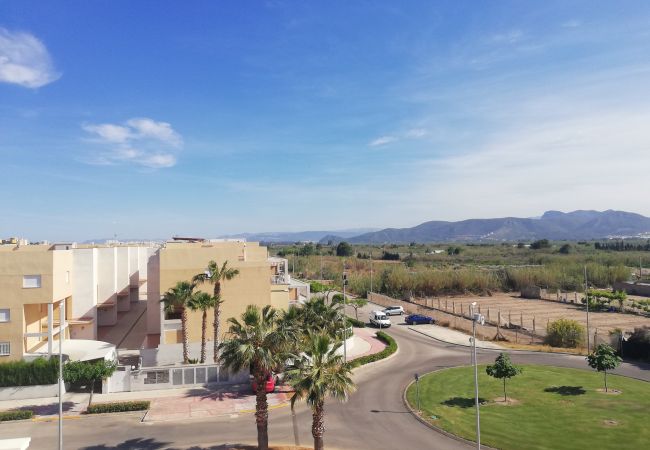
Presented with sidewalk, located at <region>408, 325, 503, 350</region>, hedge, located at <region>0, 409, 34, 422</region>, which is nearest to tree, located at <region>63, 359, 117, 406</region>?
hedge, located at <region>0, 409, 34, 422</region>

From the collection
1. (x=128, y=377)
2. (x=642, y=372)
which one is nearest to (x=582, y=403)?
(x=642, y=372)

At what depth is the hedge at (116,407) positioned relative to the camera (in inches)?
1148

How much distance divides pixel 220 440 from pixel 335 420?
700 cm

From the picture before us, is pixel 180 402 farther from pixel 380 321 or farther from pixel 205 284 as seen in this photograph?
pixel 380 321

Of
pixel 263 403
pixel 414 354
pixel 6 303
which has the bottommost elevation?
pixel 414 354

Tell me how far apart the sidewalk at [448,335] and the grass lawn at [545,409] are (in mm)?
9895

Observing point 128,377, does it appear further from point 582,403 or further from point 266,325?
point 582,403

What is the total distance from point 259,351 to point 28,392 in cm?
2216

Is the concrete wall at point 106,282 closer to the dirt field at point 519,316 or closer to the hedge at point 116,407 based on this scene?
the hedge at point 116,407

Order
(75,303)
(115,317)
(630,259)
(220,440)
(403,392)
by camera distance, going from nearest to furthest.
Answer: (220,440), (403,392), (75,303), (115,317), (630,259)

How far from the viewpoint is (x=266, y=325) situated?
22.1 m

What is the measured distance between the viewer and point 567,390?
3175cm

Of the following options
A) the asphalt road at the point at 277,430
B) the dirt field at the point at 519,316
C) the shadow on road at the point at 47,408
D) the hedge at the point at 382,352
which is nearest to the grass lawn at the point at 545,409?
the asphalt road at the point at 277,430

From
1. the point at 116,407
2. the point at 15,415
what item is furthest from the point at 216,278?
the point at 15,415
